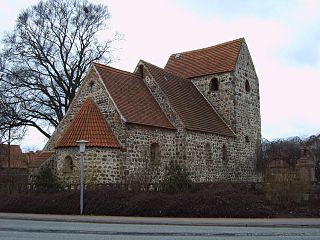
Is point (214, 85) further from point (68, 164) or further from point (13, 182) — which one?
point (13, 182)

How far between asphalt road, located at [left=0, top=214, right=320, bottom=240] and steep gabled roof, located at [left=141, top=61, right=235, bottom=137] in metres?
12.7

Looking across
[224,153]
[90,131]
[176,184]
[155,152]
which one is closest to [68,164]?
[90,131]

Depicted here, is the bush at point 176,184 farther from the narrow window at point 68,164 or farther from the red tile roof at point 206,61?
the red tile roof at point 206,61

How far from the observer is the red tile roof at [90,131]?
24047mm

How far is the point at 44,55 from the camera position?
3691 cm

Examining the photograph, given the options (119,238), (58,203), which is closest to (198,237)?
(119,238)

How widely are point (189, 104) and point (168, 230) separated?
18.9 metres

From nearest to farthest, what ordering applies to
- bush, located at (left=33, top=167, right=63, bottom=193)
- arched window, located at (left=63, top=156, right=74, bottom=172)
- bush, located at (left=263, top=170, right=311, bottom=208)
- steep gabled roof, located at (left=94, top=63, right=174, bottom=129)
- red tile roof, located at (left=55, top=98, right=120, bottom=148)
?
bush, located at (left=263, top=170, right=311, bottom=208)
bush, located at (left=33, top=167, right=63, bottom=193)
red tile roof, located at (left=55, top=98, right=120, bottom=148)
arched window, located at (left=63, top=156, right=74, bottom=172)
steep gabled roof, located at (left=94, top=63, right=174, bottom=129)

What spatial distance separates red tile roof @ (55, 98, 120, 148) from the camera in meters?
24.0

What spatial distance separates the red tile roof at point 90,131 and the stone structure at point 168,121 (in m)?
0.06

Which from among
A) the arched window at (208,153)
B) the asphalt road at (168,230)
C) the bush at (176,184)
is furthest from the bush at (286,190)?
the arched window at (208,153)

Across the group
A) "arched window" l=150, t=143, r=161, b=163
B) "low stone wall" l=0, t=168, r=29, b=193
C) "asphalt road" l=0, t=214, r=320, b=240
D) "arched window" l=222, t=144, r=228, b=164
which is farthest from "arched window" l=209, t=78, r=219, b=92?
"asphalt road" l=0, t=214, r=320, b=240

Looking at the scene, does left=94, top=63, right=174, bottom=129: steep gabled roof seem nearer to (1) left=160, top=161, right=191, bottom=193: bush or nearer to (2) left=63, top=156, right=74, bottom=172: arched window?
(2) left=63, top=156, right=74, bottom=172: arched window

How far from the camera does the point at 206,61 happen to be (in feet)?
122
